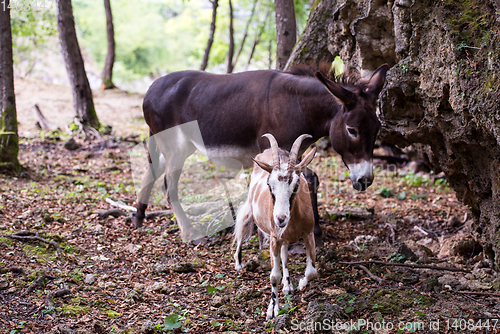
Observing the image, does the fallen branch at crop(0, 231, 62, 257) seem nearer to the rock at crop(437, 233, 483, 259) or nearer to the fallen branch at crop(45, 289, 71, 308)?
the fallen branch at crop(45, 289, 71, 308)

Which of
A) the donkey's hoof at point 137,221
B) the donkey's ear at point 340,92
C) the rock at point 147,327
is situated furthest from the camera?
the donkey's hoof at point 137,221

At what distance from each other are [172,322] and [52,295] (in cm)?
129

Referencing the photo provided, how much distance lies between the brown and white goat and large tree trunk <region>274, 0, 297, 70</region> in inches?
135

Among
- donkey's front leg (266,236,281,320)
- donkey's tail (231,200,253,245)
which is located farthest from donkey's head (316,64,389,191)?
donkey's tail (231,200,253,245)

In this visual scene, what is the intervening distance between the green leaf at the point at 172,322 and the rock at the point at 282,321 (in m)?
0.92

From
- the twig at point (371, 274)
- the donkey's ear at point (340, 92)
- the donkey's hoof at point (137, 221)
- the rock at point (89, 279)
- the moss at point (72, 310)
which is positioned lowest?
the donkey's hoof at point (137, 221)

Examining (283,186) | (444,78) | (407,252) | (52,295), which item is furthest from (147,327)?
(444,78)

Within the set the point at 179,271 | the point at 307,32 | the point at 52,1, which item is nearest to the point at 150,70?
the point at 52,1

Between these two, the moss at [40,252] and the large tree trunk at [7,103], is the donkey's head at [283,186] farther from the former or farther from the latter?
the large tree trunk at [7,103]

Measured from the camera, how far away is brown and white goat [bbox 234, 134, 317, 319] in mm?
3760

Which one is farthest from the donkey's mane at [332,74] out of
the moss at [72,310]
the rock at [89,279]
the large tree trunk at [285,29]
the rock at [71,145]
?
the rock at [71,145]

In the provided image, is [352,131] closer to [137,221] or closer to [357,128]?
[357,128]

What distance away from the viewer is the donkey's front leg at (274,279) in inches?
157

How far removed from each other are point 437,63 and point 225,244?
3711 millimetres
